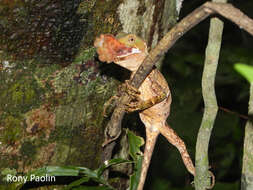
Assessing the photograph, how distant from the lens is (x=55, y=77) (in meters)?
1.66

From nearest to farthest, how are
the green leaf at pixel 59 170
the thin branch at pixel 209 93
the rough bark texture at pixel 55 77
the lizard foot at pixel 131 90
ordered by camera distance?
the thin branch at pixel 209 93 → the lizard foot at pixel 131 90 → the rough bark texture at pixel 55 77 → the green leaf at pixel 59 170

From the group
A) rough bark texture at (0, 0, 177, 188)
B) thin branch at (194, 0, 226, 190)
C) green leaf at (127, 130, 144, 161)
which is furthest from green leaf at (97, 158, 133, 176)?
thin branch at (194, 0, 226, 190)

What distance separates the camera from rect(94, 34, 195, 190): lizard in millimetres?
1344

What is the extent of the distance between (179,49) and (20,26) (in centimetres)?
241

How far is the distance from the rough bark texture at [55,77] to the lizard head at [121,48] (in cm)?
32

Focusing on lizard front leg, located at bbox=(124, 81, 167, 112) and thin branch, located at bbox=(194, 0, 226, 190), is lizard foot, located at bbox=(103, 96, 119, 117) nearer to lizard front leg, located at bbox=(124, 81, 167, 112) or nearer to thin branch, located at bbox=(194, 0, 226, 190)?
lizard front leg, located at bbox=(124, 81, 167, 112)

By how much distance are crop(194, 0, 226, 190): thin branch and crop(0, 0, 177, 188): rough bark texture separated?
1.93 ft

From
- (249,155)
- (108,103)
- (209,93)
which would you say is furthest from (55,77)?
(249,155)

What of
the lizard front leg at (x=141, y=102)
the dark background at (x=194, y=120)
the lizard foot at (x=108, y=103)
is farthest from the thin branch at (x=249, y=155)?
the dark background at (x=194, y=120)

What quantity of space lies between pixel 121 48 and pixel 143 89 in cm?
29

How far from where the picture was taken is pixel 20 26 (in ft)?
4.87

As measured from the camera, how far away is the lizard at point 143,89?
4.41ft

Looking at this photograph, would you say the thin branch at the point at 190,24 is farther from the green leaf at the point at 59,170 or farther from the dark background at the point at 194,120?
the dark background at the point at 194,120

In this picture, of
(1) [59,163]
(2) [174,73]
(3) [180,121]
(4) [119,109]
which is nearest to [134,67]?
(4) [119,109]
